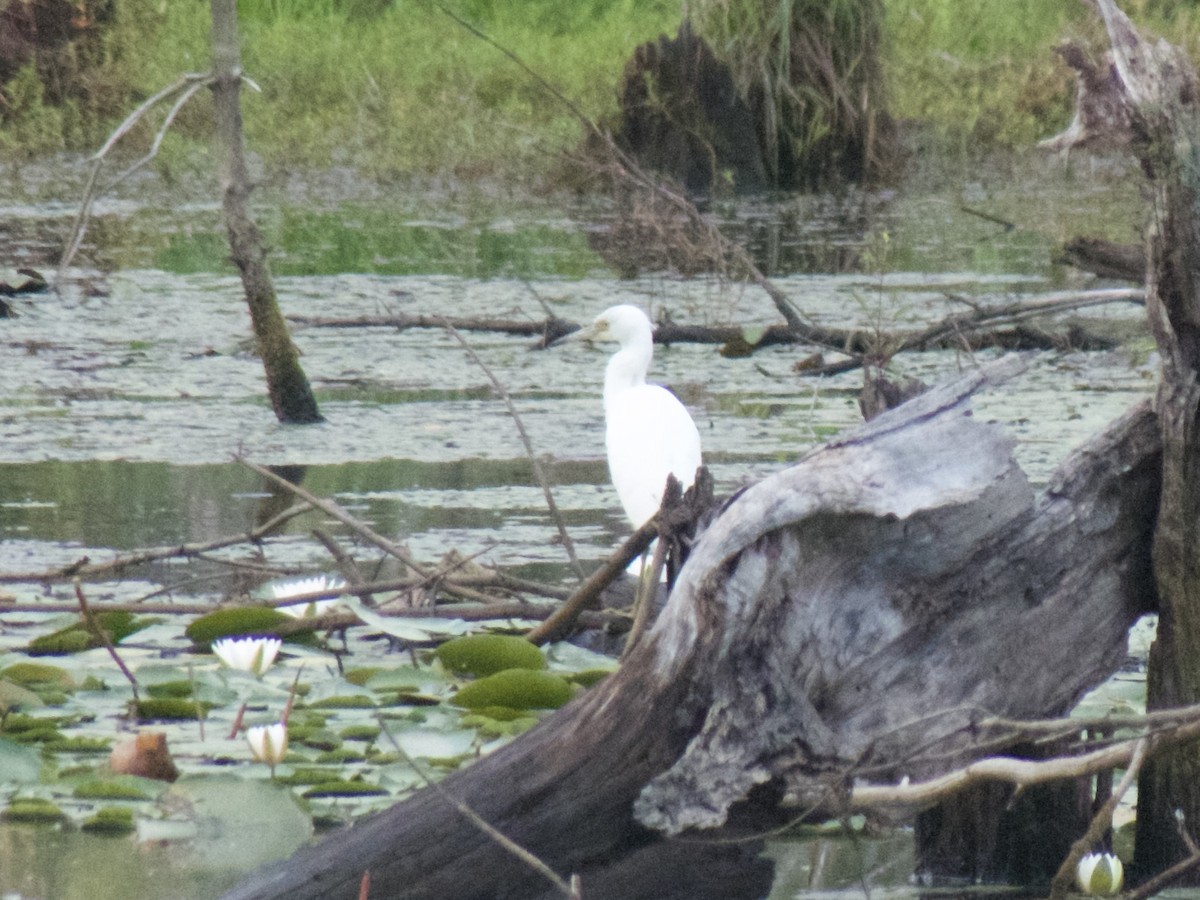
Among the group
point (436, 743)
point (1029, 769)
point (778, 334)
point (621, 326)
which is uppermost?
point (1029, 769)

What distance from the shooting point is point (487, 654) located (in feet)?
10.5

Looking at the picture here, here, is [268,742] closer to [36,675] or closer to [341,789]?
[341,789]

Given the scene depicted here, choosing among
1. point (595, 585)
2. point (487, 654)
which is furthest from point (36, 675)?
point (595, 585)

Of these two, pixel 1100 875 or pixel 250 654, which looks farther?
pixel 250 654

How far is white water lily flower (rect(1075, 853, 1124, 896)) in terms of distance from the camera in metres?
2.38

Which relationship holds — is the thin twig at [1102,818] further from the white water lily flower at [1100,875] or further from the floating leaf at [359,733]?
the floating leaf at [359,733]

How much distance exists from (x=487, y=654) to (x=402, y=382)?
149 inches

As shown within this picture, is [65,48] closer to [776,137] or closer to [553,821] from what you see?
[776,137]

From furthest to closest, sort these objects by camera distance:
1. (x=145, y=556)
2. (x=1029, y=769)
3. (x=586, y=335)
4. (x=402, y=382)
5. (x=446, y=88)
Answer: (x=446, y=88) → (x=402, y=382) → (x=586, y=335) → (x=145, y=556) → (x=1029, y=769)

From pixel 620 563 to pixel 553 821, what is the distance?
0.51 metres

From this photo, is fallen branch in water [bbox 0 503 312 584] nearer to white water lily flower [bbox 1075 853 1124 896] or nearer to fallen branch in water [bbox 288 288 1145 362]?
white water lily flower [bbox 1075 853 1124 896]

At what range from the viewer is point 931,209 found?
Answer: 1277 cm

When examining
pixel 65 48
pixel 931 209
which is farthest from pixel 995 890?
pixel 65 48

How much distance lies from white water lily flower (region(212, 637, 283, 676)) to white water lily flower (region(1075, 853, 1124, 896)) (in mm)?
1295
